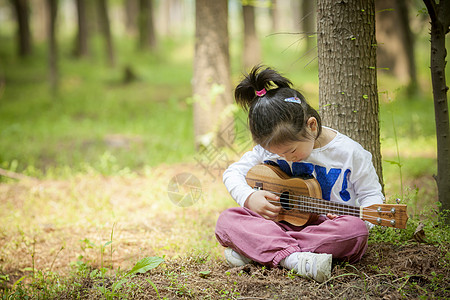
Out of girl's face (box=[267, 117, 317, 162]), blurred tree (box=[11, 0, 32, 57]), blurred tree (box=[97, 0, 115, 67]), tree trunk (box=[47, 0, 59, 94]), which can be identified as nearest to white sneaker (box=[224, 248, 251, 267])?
girl's face (box=[267, 117, 317, 162])

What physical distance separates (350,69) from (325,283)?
59.9 inches

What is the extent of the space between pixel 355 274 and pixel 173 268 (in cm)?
117

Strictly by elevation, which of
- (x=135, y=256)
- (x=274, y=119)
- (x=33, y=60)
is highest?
(x=33, y=60)

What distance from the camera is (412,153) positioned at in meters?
5.60

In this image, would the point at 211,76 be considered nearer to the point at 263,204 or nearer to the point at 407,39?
the point at 263,204

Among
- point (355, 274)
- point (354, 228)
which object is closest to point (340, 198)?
point (354, 228)

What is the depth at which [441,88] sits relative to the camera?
2645mm

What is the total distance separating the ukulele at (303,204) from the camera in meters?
2.10

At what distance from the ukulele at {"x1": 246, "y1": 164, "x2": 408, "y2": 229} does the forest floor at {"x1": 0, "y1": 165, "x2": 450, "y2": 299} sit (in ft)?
1.07

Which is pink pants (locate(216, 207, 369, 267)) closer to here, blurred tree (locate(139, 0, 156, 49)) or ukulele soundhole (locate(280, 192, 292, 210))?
ukulele soundhole (locate(280, 192, 292, 210))

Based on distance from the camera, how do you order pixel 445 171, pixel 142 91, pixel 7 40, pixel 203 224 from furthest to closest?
pixel 7 40 → pixel 142 91 → pixel 203 224 → pixel 445 171

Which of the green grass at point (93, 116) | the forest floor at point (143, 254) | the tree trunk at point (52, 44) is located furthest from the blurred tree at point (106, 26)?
the forest floor at point (143, 254)

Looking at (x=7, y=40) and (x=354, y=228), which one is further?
(x=7, y=40)

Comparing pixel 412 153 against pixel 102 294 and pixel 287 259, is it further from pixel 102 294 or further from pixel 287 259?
pixel 102 294
